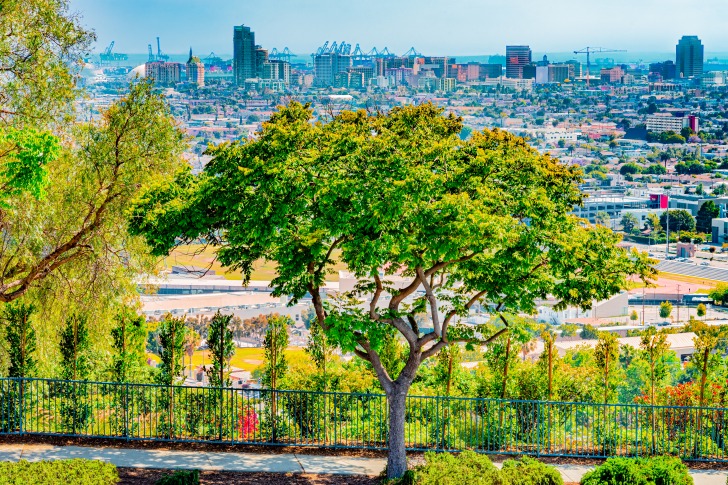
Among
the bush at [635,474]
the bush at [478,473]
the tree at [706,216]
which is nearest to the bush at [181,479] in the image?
the bush at [478,473]

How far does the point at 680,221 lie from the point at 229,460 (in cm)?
15016

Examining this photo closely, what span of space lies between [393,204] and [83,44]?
6.92 meters

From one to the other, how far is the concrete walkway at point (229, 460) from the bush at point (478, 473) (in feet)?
4.12

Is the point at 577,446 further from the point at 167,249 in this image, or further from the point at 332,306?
the point at 167,249

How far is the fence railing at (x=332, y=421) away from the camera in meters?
11.0

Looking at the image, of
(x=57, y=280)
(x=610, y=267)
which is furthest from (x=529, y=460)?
(x=57, y=280)

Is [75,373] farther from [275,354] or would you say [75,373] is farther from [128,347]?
[275,354]

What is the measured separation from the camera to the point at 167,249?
10.3m

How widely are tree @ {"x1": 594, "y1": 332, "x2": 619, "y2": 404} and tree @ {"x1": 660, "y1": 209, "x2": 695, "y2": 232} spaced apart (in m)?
146

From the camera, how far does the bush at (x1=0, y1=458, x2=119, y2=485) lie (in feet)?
27.9

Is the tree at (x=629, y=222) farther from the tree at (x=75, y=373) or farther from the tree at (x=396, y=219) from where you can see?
the tree at (x=396, y=219)

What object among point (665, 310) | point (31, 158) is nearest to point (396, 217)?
point (31, 158)

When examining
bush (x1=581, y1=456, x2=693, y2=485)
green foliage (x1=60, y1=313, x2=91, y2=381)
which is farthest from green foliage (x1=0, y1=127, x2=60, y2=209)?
bush (x1=581, y1=456, x2=693, y2=485)

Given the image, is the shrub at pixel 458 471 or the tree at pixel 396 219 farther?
the tree at pixel 396 219
